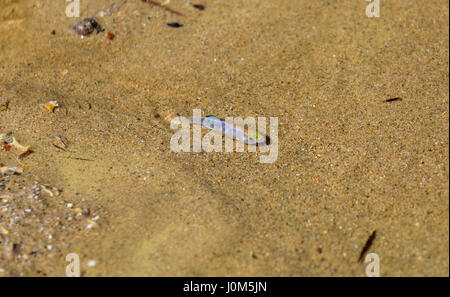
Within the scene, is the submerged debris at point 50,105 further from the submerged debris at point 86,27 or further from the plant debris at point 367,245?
the plant debris at point 367,245

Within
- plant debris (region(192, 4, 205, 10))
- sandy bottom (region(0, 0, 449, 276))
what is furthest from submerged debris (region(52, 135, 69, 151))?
plant debris (region(192, 4, 205, 10))

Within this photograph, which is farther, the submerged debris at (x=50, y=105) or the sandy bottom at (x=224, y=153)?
the submerged debris at (x=50, y=105)

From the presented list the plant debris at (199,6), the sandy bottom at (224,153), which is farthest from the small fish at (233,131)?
the plant debris at (199,6)

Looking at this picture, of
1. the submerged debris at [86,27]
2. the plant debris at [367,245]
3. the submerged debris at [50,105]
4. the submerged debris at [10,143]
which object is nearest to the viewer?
the plant debris at [367,245]

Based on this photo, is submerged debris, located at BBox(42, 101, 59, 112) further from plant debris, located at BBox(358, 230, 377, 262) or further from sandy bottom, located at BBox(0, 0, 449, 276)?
plant debris, located at BBox(358, 230, 377, 262)

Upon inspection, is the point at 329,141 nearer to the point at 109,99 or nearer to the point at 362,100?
the point at 362,100

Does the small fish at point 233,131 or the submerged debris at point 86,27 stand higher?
the submerged debris at point 86,27

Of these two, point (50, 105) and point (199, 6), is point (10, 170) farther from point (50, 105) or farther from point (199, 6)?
point (199, 6)
